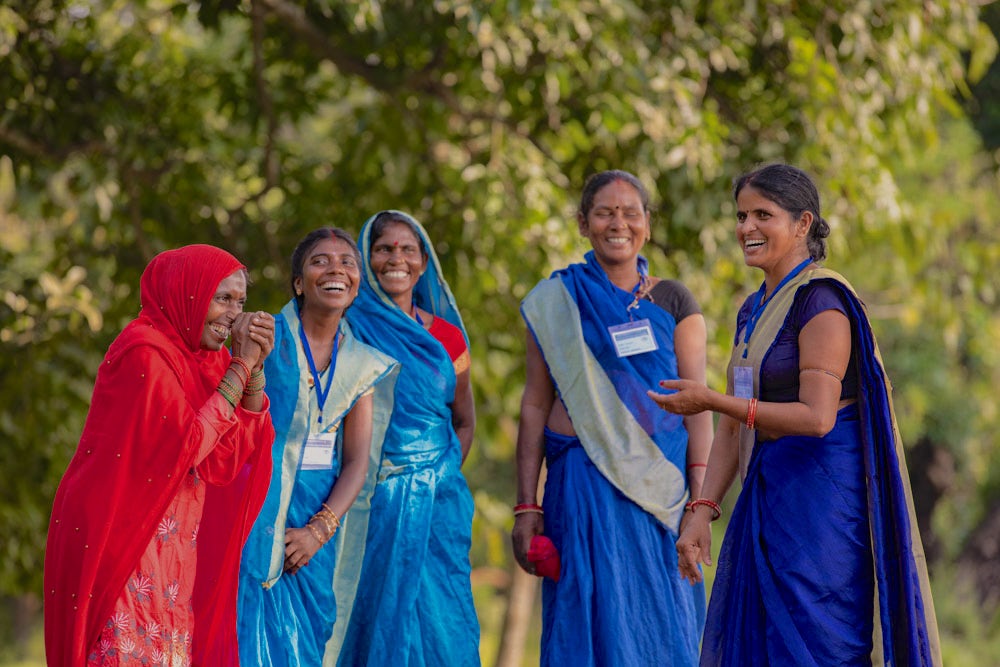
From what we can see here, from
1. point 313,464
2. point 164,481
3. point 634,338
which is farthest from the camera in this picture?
point 634,338

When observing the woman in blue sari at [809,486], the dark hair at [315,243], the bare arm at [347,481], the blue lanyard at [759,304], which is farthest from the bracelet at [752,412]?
the dark hair at [315,243]

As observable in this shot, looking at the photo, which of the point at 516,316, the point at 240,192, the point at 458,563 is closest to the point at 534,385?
the point at 458,563

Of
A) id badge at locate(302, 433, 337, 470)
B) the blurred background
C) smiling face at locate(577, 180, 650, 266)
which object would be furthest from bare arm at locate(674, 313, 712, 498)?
the blurred background

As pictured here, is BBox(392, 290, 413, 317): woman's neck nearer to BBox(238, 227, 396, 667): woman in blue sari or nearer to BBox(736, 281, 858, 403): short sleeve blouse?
BBox(238, 227, 396, 667): woman in blue sari

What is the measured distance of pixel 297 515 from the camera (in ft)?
13.4

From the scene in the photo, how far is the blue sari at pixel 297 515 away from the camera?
392cm

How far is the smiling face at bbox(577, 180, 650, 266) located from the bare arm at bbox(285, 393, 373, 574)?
925 mm

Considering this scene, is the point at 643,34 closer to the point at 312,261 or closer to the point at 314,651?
the point at 312,261

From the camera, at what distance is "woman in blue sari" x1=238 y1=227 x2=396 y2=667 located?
3.94 metres

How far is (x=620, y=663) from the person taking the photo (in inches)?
163

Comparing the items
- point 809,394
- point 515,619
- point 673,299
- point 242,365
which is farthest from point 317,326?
point 515,619

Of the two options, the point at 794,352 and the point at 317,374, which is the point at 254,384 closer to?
the point at 317,374

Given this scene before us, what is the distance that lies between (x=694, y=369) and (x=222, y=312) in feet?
5.35

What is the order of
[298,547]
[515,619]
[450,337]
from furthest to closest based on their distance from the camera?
[515,619] < [450,337] < [298,547]
